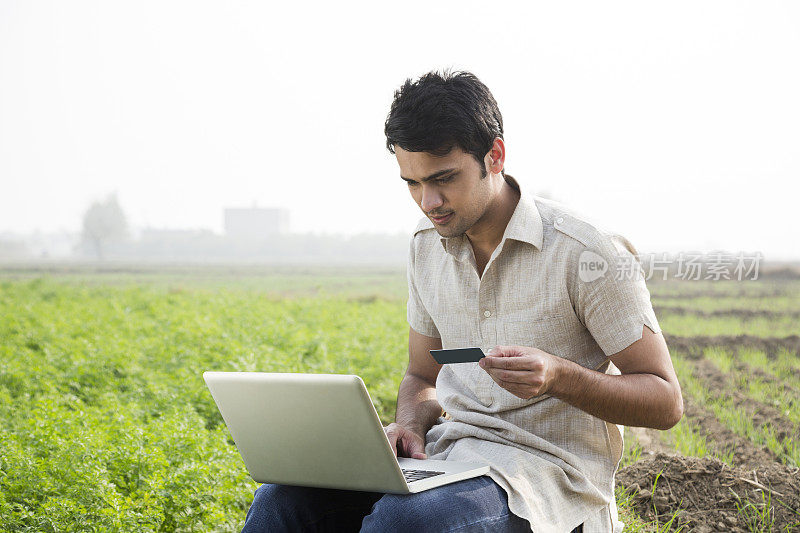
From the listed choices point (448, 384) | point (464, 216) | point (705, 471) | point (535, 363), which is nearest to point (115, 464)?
point (448, 384)

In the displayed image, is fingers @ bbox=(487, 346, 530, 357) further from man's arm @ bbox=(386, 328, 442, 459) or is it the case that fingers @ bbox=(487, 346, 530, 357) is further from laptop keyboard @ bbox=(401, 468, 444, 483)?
man's arm @ bbox=(386, 328, 442, 459)

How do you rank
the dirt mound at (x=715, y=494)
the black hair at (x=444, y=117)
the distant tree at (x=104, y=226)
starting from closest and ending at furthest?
the black hair at (x=444, y=117) < the dirt mound at (x=715, y=494) < the distant tree at (x=104, y=226)

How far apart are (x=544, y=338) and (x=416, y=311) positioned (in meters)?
0.52

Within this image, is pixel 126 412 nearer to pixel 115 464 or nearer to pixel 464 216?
pixel 115 464

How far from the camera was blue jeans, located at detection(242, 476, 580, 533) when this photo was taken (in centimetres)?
162

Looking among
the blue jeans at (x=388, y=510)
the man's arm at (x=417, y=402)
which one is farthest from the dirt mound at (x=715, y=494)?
the blue jeans at (x=388, y=510)

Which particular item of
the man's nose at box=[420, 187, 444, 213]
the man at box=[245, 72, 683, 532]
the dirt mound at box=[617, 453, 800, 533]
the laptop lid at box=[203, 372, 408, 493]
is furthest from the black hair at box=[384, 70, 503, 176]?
the dirt mound at box=[617, 453, 800, 533]

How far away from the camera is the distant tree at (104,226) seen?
49.0 m

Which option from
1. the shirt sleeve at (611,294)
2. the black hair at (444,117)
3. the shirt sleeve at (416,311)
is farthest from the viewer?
the shirt sleeve at (416,311)

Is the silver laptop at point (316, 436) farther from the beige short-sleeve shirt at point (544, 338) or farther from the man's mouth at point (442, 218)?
the man's mouth at point (442, 218)

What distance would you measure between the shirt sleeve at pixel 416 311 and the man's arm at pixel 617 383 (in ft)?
2.12

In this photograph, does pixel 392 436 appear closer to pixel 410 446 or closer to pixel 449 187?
pixel 410 446

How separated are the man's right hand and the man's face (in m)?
0.57

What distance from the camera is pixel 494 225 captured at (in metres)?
2.10
